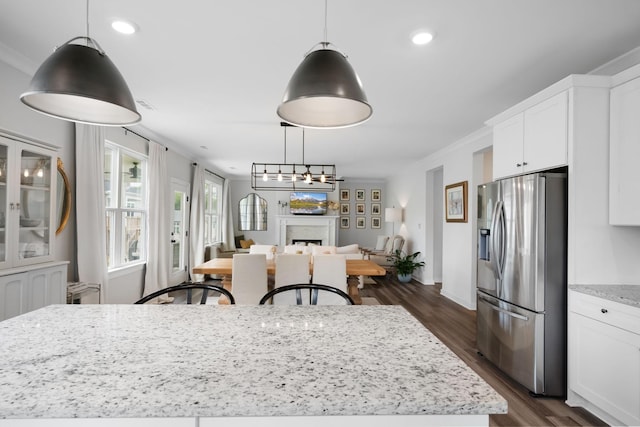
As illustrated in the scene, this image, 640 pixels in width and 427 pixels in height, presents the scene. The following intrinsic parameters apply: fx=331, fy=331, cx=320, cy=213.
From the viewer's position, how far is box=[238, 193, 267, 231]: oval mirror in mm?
9719

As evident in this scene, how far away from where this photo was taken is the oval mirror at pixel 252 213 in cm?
972

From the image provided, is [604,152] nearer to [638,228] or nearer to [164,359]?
[638,228]

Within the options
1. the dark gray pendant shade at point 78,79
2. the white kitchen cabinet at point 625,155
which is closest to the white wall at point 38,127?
the dark gray pendant shade at point 78,79

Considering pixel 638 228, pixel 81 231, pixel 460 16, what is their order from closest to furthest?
pixel 460 16, pixel 638 228, pixel 81 231

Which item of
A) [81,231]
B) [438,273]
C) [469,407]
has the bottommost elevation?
[438,273]

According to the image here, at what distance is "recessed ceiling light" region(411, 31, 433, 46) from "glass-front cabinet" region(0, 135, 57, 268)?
2.79 metres

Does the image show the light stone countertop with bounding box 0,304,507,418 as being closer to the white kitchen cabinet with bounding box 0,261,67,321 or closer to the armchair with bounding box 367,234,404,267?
the white kitchen cabinet with bounding box 0,261,67,321

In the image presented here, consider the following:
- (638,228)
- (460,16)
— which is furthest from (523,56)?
(638,228)

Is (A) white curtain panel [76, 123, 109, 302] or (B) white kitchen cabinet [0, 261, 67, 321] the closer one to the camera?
(B) white kitchen cabinet [0, 261, 67, 321]

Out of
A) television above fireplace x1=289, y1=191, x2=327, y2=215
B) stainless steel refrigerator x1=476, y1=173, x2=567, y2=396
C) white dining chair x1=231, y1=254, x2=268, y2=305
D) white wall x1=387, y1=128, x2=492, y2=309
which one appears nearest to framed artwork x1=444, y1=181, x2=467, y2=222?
white wall x1=387, y1=128, x2=492, y2=309

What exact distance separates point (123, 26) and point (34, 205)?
58.4 inches

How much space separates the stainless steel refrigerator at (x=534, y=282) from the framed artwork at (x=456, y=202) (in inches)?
91.8

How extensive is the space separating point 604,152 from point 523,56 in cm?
89

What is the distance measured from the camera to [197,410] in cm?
75
